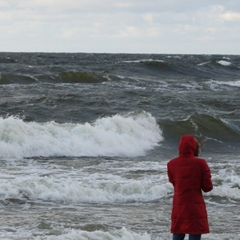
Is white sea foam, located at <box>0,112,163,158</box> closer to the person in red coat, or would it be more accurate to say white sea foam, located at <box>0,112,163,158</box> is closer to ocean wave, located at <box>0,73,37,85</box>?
the person in red coat

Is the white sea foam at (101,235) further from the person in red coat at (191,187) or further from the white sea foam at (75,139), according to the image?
the white sea foam at (75,139)

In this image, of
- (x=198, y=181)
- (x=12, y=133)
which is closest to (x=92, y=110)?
(x=12, y=133)

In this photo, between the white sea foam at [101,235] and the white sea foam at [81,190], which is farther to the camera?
the white sea foam at [81,190]

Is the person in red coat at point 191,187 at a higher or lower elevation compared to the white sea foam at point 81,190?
higher

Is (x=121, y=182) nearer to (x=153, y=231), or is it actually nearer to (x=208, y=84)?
(x=153, y=231)

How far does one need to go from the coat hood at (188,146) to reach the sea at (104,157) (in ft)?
7.71

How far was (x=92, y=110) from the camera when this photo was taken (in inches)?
920

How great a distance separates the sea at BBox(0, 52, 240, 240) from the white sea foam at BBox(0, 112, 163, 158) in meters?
0.03

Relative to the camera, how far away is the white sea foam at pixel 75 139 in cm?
1669

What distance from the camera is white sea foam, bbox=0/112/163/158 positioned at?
→ 1669cm

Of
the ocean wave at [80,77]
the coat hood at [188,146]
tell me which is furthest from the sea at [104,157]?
the ocean wave at [80,77]

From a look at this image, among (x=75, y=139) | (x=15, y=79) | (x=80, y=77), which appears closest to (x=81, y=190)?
(x=75, y=139)

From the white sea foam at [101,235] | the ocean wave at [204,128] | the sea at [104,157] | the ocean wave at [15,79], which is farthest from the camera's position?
the ocean wave at [15,79]

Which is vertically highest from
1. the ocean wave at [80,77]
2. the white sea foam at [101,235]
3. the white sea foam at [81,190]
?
the ocean wave at [80,77]
